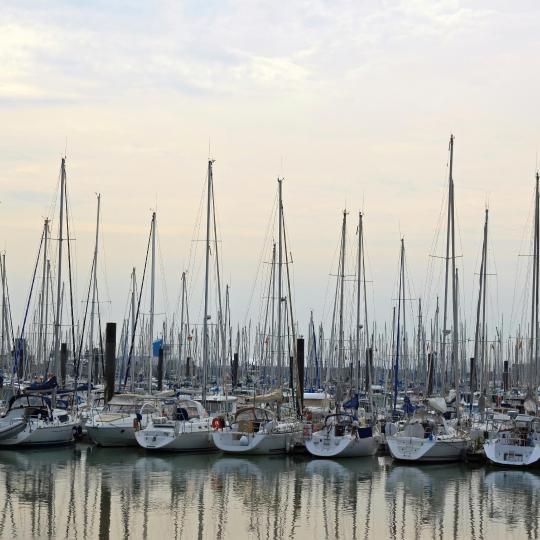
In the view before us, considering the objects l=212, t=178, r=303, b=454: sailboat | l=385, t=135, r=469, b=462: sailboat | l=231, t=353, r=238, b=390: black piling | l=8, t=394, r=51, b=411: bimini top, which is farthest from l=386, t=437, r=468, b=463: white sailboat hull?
l=231, t=353, r=238, b=390: black piling

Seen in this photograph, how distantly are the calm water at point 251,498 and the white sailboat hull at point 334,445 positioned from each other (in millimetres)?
521

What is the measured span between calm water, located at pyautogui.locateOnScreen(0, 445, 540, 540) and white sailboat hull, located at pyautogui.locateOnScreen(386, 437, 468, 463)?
680 mm

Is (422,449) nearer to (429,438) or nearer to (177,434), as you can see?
(429,438)

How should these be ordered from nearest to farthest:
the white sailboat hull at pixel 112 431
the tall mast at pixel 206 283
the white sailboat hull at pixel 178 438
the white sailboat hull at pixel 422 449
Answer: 1. the white sailboat hull at pixel 422 449
2. the white sailboat hull at pixel 178 438
3. the white sailboat hull at pixel 112 431
4. the tall mast at pixel 206 283

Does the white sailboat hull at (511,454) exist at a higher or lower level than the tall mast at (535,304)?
lower

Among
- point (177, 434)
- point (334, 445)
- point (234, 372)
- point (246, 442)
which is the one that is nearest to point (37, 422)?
point (177, 434)

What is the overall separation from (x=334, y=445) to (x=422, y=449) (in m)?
3.54

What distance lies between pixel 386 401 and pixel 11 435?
25729mm

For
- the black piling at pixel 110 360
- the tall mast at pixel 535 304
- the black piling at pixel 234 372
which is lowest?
the black piling at pixel 234 372

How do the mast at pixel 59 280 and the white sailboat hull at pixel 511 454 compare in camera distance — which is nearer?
the white sailboat hull at pixel 511 454

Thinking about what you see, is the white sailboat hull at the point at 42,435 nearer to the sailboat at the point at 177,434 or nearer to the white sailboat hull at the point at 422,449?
the sailboat at the point at 177,434

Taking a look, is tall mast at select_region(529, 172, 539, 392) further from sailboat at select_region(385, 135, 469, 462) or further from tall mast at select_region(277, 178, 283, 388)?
tall mast at select_region(277, 178, 283, 388)

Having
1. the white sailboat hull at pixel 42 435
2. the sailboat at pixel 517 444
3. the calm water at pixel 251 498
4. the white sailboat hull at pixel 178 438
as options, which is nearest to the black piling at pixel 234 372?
the white sailboat hull at pixel 42 435

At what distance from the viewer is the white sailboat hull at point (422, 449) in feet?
122
